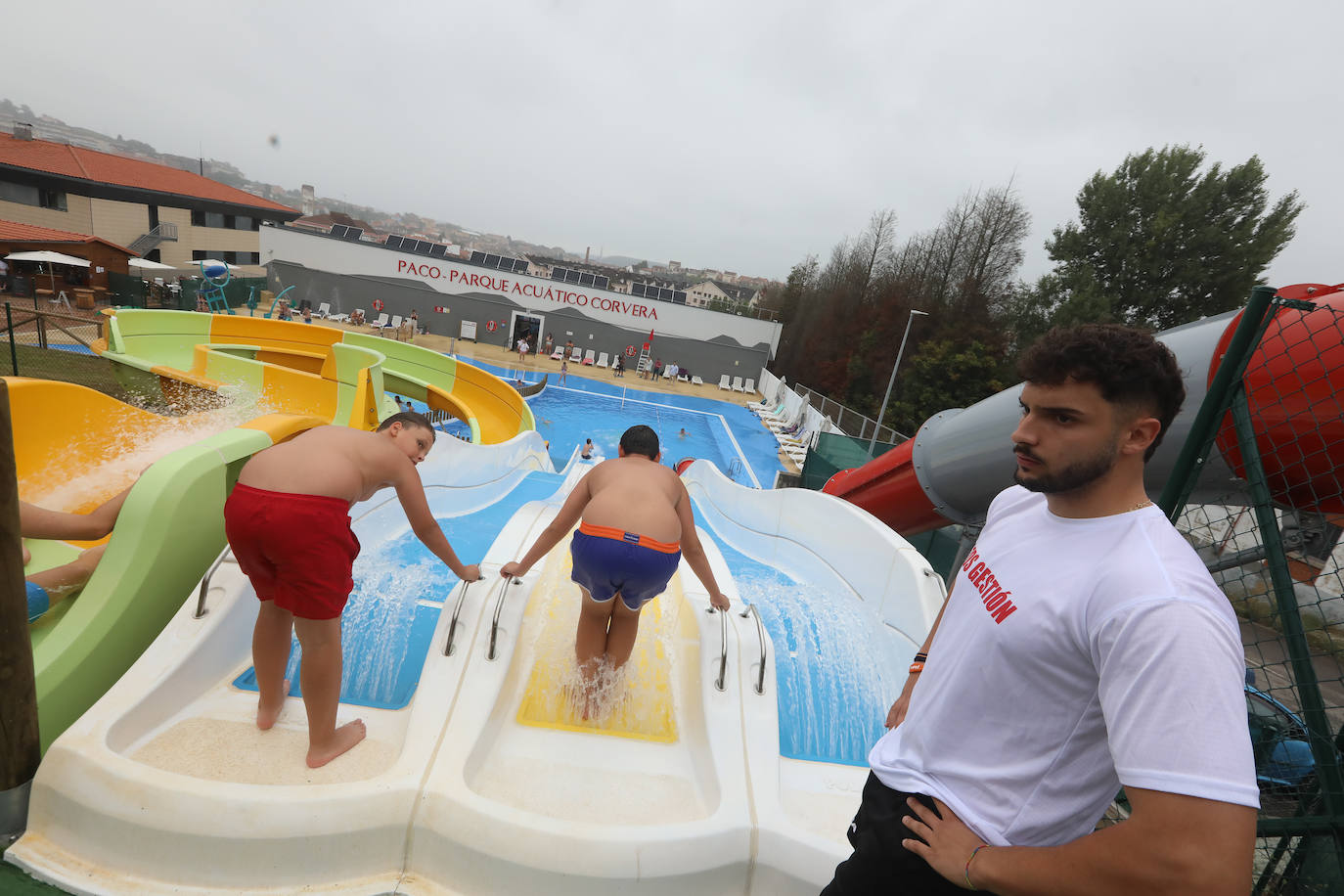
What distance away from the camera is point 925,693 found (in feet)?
4.42

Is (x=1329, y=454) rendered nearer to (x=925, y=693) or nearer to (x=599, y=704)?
(x=925, y=693)

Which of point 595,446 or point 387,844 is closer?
point 387,844

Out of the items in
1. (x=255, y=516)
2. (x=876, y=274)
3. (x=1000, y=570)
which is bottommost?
(x=255, y=516)

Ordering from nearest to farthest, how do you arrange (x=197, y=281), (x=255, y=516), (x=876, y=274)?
1. (x=255, y=516)
2. (x=197, y=281)
3. (x=876, y=274)

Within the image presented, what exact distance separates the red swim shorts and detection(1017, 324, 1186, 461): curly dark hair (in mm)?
2088

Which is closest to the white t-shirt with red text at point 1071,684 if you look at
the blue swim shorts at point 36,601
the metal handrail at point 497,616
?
the metal handrail at point 497,616

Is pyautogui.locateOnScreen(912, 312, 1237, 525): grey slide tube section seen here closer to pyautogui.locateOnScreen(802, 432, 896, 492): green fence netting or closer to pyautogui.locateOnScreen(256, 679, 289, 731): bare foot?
pyautogui.locateOnScreen(256, 679, 289, 731): bare foot

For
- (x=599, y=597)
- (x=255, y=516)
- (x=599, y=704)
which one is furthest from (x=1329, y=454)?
(x=255, y=516)

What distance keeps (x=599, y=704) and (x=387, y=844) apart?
1006 millimetres

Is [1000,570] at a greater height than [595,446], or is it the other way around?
[1000,570]

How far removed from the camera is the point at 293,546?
1899 mm

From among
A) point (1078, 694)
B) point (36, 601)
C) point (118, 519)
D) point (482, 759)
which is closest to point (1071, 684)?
point (1078, 694)

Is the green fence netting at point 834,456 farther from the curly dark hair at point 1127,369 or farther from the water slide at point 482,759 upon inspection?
the curly dark hair at point 1127,369

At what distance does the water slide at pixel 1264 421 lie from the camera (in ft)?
7.04
